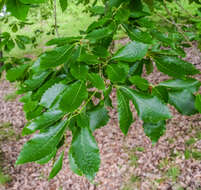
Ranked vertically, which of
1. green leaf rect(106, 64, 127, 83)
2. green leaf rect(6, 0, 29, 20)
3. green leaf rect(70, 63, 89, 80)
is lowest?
green leaf rect(106, 64, 127, 83)

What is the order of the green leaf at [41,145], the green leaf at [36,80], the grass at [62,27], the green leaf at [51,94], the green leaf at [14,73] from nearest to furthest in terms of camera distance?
the green leaf at [41,145], the green leaf at [51,94], the green leaf at [36,80], the green leaf at [14,73], the grass at [62,27]

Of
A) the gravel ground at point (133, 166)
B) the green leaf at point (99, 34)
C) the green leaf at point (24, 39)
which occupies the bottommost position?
the gravel ground at point (133, 166)

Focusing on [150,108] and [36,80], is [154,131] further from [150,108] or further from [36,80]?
[36,80]

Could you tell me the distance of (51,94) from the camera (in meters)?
0.67

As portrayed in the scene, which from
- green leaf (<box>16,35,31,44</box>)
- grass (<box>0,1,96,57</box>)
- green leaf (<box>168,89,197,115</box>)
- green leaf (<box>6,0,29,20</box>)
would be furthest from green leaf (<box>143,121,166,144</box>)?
grass (<box>0,1,96,57</box>)

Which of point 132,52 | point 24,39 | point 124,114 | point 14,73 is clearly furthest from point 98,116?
point 24,39

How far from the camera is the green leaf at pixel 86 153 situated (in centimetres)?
56

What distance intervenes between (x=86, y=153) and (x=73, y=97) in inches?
A: 6.6

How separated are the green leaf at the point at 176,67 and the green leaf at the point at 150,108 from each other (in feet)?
0.51

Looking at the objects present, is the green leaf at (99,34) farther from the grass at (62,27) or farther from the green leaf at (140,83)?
the grass at (62,27)

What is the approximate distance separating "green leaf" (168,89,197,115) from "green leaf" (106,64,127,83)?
0.81ft

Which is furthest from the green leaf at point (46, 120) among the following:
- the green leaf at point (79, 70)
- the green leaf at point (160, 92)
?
the green leaf at point (160, 92)

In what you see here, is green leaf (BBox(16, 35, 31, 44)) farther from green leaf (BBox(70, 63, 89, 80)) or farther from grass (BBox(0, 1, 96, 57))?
grass (BBox(0, 1, 96, 57))

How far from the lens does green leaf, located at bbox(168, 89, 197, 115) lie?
75 centimetres
